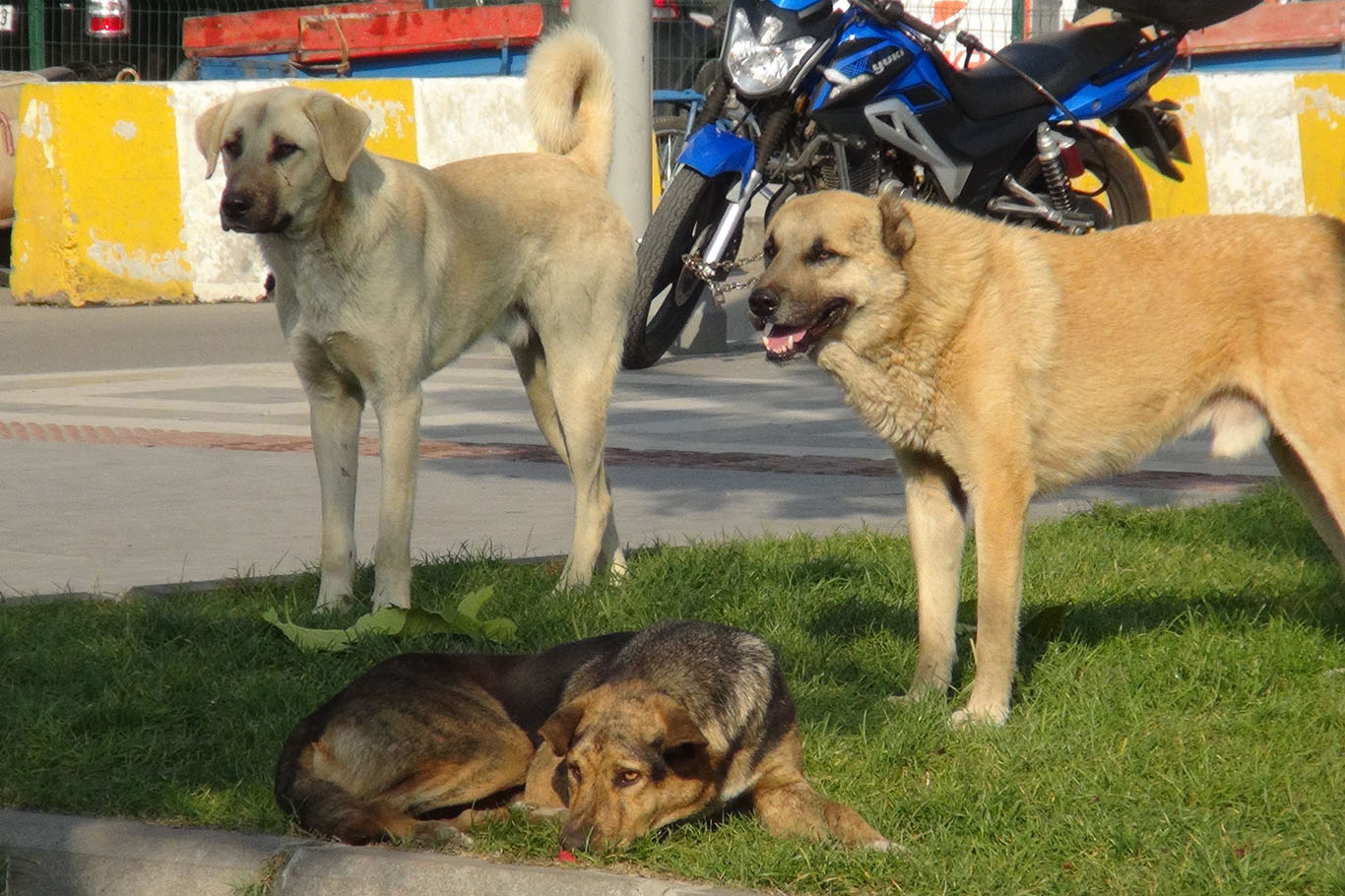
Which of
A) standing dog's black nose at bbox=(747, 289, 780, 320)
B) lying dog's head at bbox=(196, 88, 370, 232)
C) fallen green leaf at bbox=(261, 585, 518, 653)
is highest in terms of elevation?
lying dog's head at bbox=(196, 88, 370, 232)

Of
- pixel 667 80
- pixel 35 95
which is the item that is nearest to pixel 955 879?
pixel 35 95

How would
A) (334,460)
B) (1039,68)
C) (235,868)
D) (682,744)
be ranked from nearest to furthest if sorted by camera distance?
(235,868), (682,744), (334,460), (1039,68)

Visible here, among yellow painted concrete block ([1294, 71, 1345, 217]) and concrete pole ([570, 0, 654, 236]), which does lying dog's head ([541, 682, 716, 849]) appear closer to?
concrete pole ([570, 0, 654, 236])

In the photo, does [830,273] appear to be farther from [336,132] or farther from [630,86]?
[630,86]

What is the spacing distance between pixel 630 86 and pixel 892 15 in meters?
2.32

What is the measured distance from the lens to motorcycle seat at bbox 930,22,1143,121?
360 inches

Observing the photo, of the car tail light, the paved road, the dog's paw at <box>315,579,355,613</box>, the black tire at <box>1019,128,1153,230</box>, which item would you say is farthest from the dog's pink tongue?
the car tail light

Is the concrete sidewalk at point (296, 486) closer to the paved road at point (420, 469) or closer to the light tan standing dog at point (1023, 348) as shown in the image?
the paved road at point (420, 469)

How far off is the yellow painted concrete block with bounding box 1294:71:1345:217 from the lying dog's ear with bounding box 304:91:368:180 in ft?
43.7

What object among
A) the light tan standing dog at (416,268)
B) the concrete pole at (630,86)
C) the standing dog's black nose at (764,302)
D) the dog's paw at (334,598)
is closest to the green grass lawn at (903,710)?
the dog's paw at (334,598)

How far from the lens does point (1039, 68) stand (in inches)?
372

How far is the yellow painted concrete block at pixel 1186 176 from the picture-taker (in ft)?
53.4

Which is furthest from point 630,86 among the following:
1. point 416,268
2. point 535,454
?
point 416,268

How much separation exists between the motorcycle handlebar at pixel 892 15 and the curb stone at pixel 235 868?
6.20 meters
